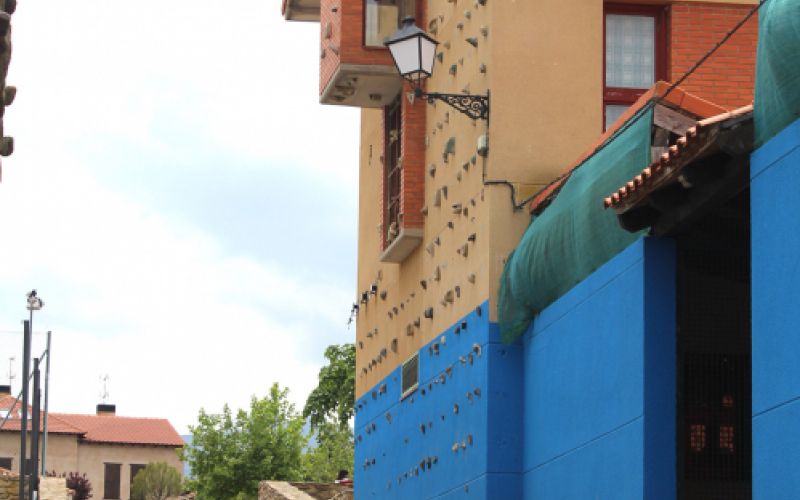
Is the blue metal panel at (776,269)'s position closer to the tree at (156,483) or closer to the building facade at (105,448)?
the tree at (156,483)

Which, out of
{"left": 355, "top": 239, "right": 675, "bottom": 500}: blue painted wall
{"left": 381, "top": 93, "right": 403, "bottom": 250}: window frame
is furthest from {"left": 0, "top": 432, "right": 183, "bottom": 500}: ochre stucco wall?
{"left": 355, "top": 239, "right": 675, "bottom": 500}: blue painted wall

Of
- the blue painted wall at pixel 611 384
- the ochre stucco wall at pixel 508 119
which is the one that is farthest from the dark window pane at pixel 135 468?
the blue painted wall at pixel 611 384

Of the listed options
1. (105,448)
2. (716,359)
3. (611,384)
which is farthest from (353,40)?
(105,448)

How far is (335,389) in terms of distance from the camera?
56281mm

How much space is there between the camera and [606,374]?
13438 mm

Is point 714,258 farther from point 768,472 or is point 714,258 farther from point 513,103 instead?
point 513,103

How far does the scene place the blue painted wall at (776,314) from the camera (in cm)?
1014

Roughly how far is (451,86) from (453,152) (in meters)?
0.79

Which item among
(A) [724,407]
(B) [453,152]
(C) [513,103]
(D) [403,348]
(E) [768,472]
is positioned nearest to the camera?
(E) [768,472]

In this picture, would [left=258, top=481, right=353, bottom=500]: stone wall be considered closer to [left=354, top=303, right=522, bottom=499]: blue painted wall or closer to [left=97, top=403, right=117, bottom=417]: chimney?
[left=354, top=303, right=522, bottom=499]: blue painted wall

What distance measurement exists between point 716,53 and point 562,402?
14.7 feet

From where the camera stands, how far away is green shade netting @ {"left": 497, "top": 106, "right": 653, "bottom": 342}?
13.3 m

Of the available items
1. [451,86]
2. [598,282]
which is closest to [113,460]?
[451,86]

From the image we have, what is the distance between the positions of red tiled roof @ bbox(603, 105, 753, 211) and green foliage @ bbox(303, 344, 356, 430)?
42.8 meters
